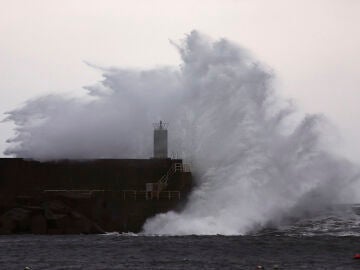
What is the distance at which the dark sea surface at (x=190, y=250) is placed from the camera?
36.0 metres

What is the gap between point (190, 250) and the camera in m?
40.3

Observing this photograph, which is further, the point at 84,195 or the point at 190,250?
the point at 84,195

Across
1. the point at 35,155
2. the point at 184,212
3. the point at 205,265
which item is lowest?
the point at 205,265

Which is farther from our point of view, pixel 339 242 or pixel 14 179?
pixel 14 179

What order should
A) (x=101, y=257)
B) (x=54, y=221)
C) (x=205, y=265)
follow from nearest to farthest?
1. (x=205, y=265)
2. (x=101, y=257)
3. (x=54, y=221)

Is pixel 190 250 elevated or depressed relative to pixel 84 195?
depressed

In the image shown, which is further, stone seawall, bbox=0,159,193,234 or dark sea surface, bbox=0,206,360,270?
stone seawall, bbox=0,159,193,234

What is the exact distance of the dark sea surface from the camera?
3603 centimetres

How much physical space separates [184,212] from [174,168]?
→ 306 centimetres

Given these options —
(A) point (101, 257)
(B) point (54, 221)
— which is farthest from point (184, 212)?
(A) point (101, 257)

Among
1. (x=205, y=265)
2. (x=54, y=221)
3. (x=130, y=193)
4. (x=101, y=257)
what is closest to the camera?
(x=205, y=265)

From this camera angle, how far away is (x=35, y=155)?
176 ft

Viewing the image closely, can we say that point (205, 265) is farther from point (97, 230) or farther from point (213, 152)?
point (213, 152)

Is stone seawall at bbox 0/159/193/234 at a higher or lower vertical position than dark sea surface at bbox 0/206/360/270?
higher
